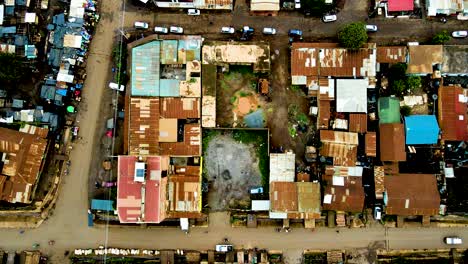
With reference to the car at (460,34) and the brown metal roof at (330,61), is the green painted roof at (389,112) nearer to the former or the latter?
the brown metal roof at (330,61)

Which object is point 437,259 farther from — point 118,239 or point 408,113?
point 118,239

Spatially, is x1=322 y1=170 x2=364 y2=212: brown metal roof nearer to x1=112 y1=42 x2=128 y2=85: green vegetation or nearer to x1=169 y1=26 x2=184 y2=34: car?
x1=169 y1=26 x2=184 y2=34: car

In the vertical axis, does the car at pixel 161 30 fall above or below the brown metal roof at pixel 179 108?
above

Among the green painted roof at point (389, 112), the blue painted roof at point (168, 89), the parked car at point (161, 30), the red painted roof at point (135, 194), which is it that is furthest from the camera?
the parked car at point (161, 30)

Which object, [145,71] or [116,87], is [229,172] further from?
[116,87]

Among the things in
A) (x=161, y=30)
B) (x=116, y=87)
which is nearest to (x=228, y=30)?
(x=161, y=30)

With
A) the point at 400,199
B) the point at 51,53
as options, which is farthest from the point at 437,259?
the point at 51,53

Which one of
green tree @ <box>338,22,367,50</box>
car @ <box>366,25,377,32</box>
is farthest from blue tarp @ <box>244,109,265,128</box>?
car @ <box>366,25,377,32</box>

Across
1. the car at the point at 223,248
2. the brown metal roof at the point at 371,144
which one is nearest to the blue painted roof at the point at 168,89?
the car at the point at 223,248
